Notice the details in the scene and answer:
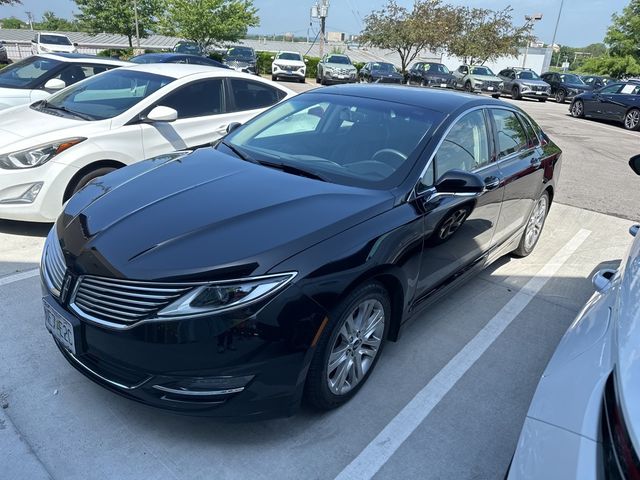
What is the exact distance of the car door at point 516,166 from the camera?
4.05 metres

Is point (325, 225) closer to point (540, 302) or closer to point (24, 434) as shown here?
point (24, 434)

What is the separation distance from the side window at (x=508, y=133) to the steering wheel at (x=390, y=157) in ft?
3.98

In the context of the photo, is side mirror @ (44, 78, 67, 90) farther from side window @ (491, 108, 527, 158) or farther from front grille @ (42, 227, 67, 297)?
side window @ (491, 108, 527, 158)

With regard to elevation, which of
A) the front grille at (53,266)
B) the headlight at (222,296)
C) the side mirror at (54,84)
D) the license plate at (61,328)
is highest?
the side mirror at (54,84)

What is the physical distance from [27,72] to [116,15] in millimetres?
29447

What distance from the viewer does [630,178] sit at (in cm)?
927

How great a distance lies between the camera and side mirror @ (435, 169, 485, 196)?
10.00 feet

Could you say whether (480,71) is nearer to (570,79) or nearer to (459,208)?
(570,79)

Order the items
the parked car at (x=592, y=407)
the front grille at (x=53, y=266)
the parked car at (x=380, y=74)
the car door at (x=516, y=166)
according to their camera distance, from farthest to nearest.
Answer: the parked car at (x=380, y=74), the car door at (x=516, y=166), the front grille at (x=53, y=266), the parked car at (x=592, y=407)

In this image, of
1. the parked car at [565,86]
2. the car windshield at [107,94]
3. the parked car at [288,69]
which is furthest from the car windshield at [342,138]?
the parked car at [565,86]

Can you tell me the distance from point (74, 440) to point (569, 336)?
2269 mm

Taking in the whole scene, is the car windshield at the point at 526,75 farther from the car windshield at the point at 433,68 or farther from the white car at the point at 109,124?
the white car at the point at 109,124

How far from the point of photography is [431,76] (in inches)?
998

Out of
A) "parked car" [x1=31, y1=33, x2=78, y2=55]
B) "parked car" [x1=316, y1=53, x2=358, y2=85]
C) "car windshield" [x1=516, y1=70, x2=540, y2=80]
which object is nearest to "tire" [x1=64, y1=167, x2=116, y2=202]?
"parked car" [x1=316, y1=53, x2=358, y2=85]
